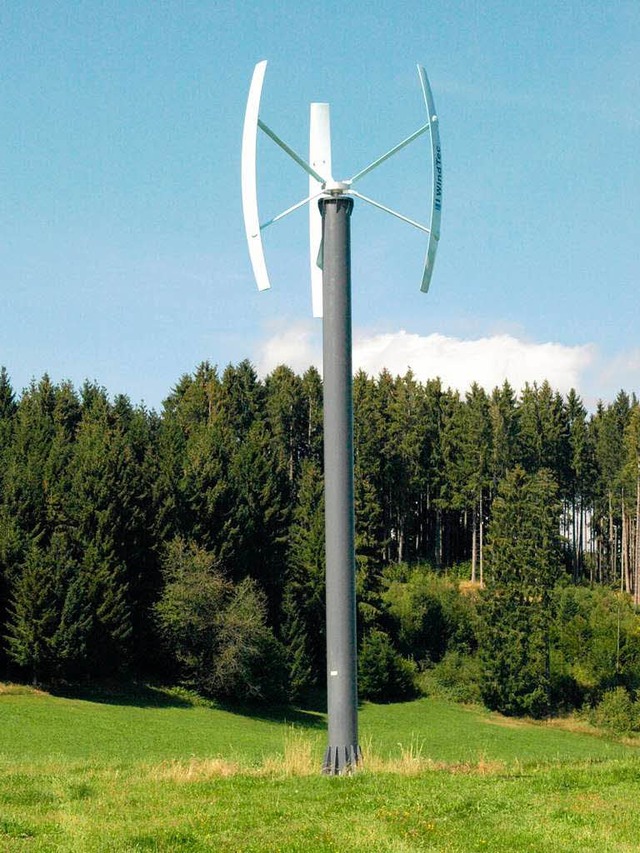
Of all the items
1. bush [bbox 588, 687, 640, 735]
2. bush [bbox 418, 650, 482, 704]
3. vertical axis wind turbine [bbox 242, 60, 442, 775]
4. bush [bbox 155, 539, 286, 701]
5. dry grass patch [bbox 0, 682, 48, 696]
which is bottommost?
bush [bbox 588, 687, 640, 735]

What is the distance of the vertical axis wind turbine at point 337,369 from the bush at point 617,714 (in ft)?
174

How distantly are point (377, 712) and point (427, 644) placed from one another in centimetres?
1429

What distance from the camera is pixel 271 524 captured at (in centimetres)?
7375

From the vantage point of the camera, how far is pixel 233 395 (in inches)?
4065

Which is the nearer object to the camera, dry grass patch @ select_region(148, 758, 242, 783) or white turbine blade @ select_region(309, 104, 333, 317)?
dry grass patch @ select_region(148, 758, 242, 783)

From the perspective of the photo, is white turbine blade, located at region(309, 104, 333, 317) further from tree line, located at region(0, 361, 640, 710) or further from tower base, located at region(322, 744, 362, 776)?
tree line, located at region(0, 361, 640, 710)

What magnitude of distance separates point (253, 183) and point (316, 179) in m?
1.14

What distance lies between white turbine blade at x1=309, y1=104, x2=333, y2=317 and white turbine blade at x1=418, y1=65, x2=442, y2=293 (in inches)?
63.0

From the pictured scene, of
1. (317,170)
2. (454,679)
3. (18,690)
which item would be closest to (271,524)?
(454,679)

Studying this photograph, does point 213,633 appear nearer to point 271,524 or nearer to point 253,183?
point 271,524

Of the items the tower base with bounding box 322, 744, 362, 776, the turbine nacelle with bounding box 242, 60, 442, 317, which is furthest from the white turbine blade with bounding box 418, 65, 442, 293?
the tower base with bounding box 322, 744, 362, 776

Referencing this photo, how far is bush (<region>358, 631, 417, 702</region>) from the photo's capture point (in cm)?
6731

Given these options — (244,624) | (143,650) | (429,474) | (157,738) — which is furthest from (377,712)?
(429,474)

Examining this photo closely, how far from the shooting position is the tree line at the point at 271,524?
190ft
